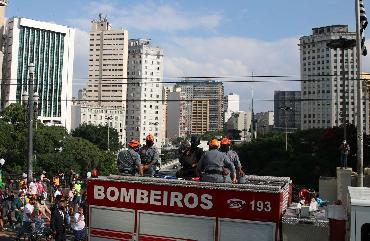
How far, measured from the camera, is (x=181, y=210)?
711 centimetres

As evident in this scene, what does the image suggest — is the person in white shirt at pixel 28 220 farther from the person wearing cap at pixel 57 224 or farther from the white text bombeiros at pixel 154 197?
the white text bombeiros at pixel 154 197

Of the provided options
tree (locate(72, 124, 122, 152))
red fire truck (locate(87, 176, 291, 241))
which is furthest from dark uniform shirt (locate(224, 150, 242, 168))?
tree (locate(72, 124, 122, 152))

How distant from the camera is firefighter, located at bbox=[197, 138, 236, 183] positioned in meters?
7.85

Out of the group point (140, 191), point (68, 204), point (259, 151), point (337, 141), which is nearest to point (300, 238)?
point (140, 191)

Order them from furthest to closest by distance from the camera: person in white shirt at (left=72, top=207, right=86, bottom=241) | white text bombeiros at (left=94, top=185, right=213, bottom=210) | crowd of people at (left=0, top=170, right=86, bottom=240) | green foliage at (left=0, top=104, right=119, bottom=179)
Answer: green foliage at (left=0, top=104, right=119, bottom=179) < person in white shirt at (left=72, top=207, right=86, bottom=241) < crowd of people at (left=0, top=170, right=86, bottom=240) < white text bombeiros at (left=94, top=185, right=213, bottom=210)

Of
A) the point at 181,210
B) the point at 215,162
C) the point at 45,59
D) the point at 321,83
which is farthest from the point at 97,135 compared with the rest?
the point at 181,210

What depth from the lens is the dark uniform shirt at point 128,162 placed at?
895cm

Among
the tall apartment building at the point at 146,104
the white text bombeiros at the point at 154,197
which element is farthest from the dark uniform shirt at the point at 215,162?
the tall apartment building at the point at 146,104

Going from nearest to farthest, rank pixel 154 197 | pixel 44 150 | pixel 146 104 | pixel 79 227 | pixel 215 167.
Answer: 1. pixel 154 197
2. pixel 215 167
3. pixel 79 227
4. pixel 44 150
5. pixel 146 104

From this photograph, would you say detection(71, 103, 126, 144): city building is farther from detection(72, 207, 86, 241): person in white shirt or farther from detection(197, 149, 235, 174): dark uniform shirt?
detection(197, 149, 235, 174): dark uniform shirt

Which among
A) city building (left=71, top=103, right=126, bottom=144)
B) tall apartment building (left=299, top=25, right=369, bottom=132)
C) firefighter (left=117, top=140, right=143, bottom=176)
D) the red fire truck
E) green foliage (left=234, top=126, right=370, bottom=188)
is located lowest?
green foliage (left=234, top=126, right=370, bottom=188)

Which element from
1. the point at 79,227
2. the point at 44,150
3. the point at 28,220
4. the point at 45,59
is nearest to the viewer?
the point at 79,227

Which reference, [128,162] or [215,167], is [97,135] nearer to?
[128,162]

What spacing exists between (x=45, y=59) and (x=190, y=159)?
161m
